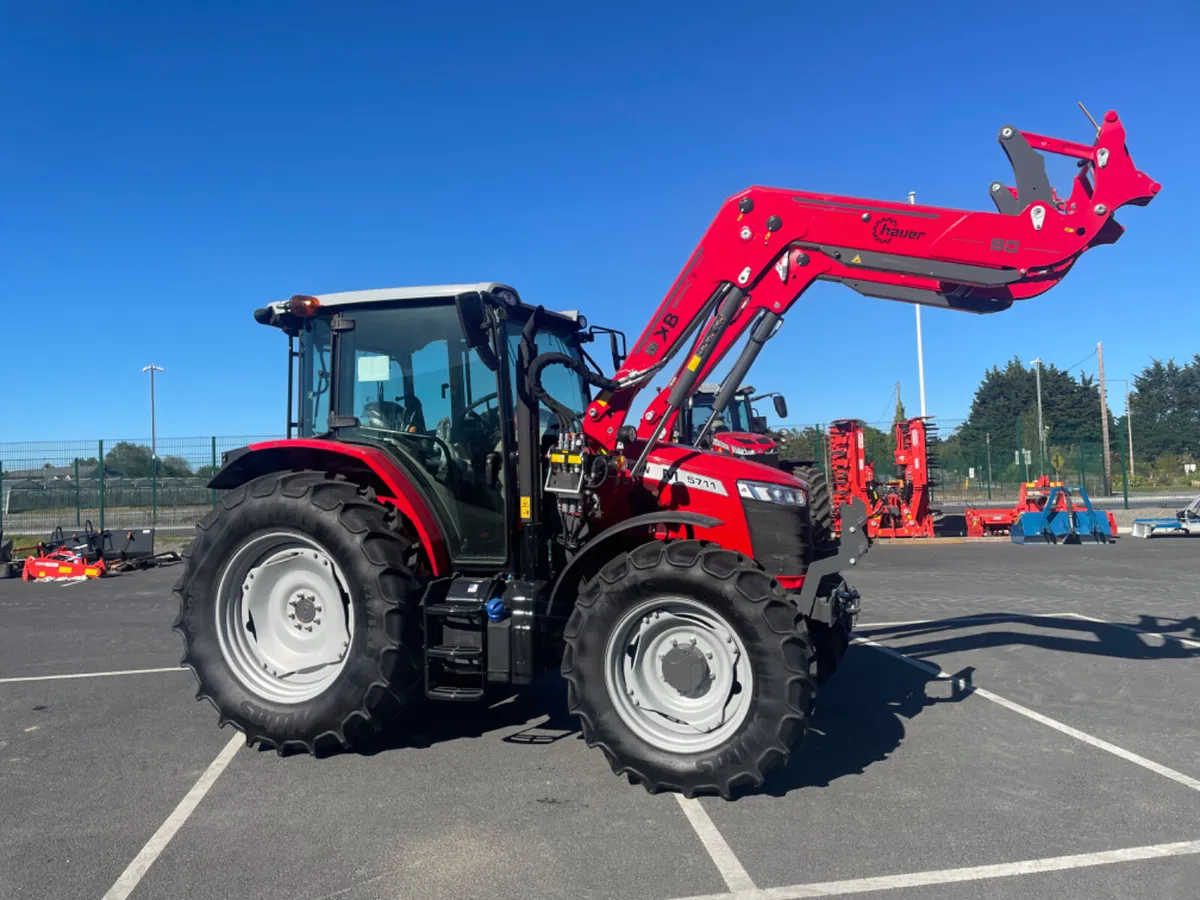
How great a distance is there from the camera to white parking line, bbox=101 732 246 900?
10.8 feet

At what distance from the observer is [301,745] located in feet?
15.3

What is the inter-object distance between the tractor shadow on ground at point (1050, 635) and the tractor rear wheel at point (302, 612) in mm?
4453

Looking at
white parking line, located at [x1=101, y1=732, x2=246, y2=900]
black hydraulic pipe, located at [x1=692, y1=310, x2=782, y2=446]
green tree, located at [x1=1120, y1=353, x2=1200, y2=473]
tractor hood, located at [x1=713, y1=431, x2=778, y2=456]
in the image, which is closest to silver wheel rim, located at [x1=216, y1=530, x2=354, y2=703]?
white parking line, located at [x1=101, y1=732, x2=246, y2=900]

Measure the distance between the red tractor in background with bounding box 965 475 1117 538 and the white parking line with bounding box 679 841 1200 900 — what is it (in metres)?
14.4

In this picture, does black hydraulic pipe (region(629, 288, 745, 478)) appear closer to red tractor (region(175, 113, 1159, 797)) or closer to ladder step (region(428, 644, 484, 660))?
red tractor (region(175, 113, 1159, 797))

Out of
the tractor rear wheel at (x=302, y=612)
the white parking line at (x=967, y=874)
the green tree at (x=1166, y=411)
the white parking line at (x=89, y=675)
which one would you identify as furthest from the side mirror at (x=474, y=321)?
the green tree at (x=1166, y=411)

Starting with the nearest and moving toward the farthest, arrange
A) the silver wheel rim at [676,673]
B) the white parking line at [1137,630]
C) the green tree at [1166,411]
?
the silver wheel rim at [676,673] → the white parking line at [1137,630] → the green tree at [1166,411]

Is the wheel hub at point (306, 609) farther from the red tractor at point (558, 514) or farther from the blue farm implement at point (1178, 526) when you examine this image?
the blue farm implement at point (1178, 526)

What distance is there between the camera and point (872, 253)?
485 cm

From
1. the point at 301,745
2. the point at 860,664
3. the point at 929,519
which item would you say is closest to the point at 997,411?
the point at 929,519

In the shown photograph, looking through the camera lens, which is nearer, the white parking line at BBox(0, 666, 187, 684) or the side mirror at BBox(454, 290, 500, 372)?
the side mirror at BBox(454, 290, 500, 372)

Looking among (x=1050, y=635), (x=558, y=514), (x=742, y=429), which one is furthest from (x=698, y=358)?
(x=742, y=429)

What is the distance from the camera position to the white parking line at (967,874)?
314 cm

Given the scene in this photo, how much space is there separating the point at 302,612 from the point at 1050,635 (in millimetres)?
6354
